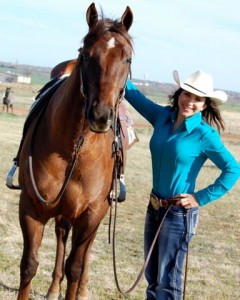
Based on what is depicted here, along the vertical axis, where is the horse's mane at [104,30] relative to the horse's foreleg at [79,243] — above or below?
above

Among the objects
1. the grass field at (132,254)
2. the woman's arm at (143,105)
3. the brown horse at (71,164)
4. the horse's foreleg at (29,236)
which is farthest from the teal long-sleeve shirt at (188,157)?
the grass field at (132,254)

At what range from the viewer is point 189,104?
12.2 feet

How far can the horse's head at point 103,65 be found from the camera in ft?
10.3

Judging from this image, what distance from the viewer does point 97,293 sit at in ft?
17.6

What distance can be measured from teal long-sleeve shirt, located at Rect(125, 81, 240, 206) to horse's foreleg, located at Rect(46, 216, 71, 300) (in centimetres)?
158

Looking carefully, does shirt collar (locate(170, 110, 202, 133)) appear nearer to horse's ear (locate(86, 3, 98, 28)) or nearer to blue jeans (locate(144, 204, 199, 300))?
blue jeans (locate(144, 204, 199, 300))

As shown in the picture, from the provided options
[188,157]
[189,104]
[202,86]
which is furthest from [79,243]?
[202,86]

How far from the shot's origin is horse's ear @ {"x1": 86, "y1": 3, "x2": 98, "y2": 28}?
3668 millimetres

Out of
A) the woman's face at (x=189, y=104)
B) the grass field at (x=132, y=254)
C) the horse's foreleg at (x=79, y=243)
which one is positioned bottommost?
the grass field at (x=132, y=254)

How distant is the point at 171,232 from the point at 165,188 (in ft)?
1.02

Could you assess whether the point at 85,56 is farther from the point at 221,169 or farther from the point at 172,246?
the point at 172,246

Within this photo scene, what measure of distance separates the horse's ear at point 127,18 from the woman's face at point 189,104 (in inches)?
23.8

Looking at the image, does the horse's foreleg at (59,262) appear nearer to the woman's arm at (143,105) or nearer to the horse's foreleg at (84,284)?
the horse's foreleg at (84,284)

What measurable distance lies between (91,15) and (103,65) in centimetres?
56
